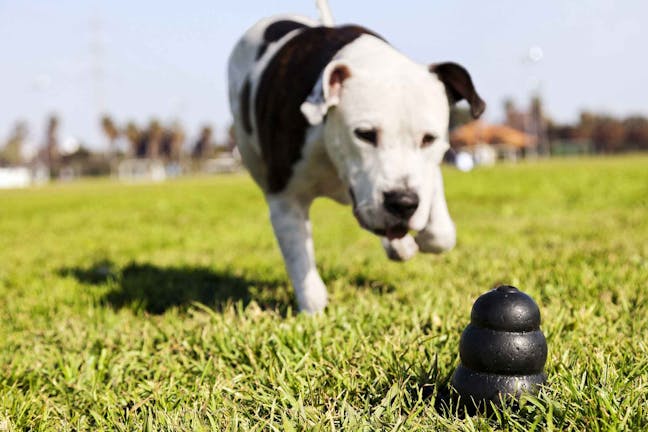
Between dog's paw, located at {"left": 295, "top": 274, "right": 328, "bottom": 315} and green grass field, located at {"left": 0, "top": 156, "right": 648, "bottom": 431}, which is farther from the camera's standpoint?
dog's paw, located at {"left": 295, "top": 274, "right": 328, "bottom": 315}

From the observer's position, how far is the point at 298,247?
3613mm

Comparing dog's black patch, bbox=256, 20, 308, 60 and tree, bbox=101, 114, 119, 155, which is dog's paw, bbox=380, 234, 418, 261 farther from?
tree, bbox=101, 114, 119, 155

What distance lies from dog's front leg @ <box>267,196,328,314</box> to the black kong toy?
1.59 metres

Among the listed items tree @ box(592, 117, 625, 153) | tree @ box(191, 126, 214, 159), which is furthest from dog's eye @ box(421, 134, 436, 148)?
tree @ box(191, 126, 214, 159)

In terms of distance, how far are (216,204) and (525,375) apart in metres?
12.2

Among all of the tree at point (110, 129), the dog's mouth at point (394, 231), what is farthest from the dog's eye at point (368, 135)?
the tree at point (110, 129)

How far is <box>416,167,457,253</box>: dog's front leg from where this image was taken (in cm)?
351

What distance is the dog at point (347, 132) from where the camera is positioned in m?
2.90

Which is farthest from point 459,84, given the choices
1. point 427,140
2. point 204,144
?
point 204,144

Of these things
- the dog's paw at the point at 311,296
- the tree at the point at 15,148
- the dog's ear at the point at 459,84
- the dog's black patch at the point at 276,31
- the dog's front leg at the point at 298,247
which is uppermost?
the dog's black patch at the point at 276,31

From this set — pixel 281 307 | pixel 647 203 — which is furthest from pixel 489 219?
pixel 281 307

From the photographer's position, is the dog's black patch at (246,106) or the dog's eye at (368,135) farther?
the dog's black patch at (246,106)

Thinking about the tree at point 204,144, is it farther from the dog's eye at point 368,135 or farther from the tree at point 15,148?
the dog's eye at point 368,135

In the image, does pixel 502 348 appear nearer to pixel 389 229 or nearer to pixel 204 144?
pixel 389 229
